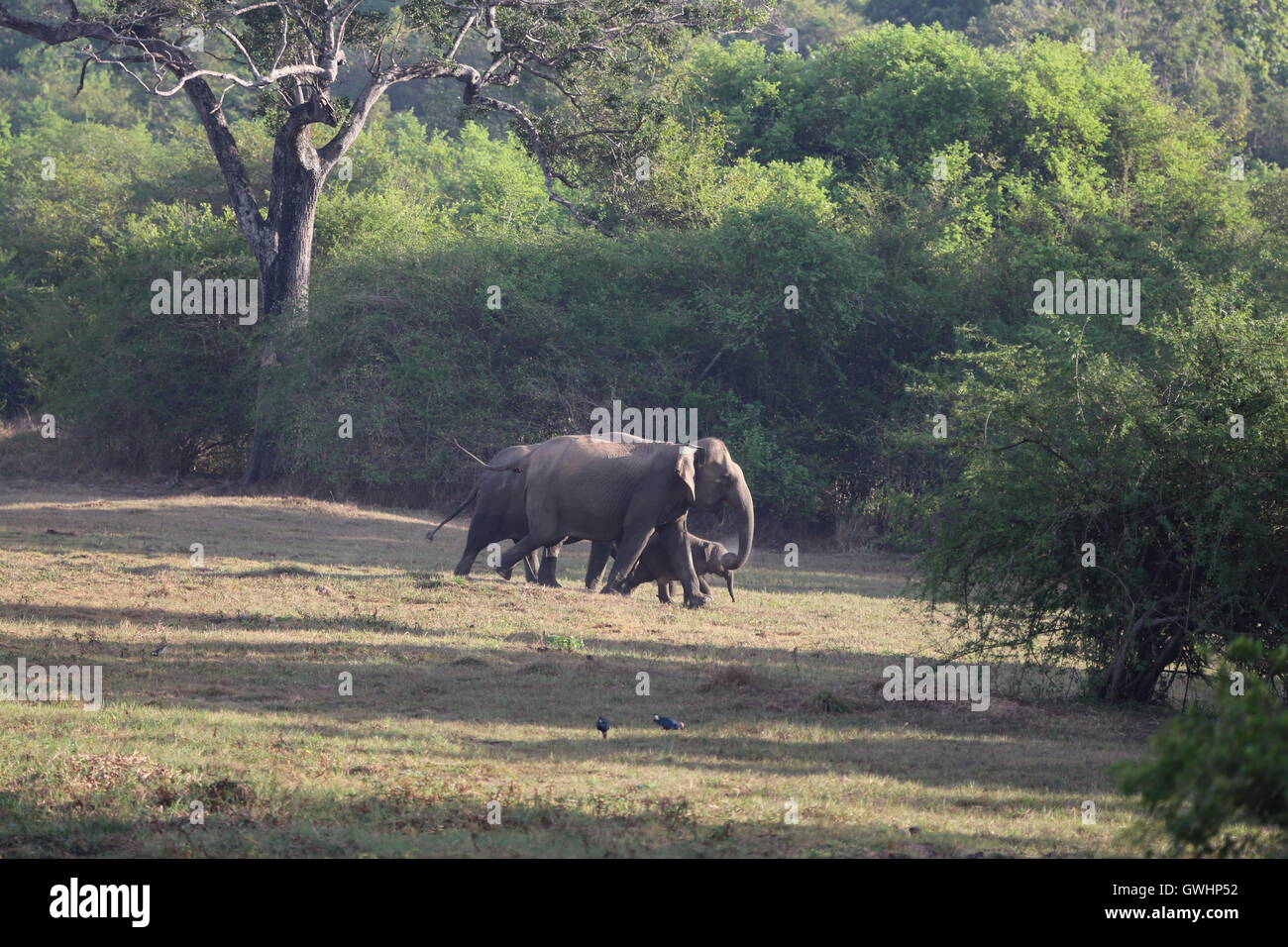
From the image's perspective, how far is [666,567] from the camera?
1975 cm

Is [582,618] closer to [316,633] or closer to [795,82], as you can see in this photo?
[316,633]

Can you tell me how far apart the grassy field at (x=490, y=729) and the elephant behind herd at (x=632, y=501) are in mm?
697

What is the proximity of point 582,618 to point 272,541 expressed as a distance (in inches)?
332

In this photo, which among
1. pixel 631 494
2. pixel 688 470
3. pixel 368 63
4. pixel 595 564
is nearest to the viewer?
pixel 688 470

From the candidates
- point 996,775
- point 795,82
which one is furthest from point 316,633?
point 795,82

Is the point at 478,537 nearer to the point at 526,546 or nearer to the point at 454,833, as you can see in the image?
the point at 526,546

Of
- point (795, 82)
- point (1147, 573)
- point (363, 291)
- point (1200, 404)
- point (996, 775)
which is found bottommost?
point (996, 775)

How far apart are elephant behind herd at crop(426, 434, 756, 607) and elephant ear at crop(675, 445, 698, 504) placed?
0.5 inches

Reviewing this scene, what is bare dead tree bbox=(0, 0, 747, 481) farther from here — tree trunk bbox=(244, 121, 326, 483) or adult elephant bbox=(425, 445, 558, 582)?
adult elephant bbox=(425, 445, 558, 582)

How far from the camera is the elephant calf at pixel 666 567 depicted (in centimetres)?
1978

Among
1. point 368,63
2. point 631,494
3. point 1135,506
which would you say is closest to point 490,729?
point 1135,506

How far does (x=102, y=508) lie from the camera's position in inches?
1078

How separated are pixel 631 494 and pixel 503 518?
216cm

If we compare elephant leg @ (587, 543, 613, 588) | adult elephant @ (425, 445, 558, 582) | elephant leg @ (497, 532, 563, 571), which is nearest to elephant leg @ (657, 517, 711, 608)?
elephant leg @ (587, 543, 613, 588)
